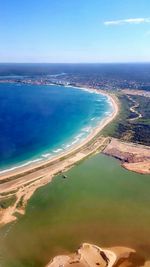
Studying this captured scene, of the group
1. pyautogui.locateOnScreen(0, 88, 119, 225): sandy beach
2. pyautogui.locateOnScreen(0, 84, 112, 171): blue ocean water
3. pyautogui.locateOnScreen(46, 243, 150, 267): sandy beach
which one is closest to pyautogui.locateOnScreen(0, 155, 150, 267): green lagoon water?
pyautogui.locateOnScreen(46, 243, 150, 267): sandy beach

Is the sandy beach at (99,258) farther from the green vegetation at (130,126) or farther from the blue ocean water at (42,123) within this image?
the green vegetation at (130,126)

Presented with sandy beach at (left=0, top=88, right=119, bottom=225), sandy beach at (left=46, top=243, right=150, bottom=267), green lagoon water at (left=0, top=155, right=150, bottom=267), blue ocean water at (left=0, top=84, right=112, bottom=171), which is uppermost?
blue ocean water at (left=0, top=84, right=112, bottom=171)

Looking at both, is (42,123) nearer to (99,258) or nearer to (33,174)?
(33,174)

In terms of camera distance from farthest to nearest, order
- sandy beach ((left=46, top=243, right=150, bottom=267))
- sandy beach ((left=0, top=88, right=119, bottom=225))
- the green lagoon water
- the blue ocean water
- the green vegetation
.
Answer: the green vegetation, the blue ocean water, sandy beach ((left=0, top=88, right=119, bottom=225)), the green lagoon water, sandy beach ((left=46, top=243, right=150, bottom=267))

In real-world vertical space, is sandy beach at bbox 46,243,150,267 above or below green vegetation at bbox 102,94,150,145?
below

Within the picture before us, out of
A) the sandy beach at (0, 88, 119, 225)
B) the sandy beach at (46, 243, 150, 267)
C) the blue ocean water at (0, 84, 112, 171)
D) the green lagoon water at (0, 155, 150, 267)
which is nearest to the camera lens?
the sandy beach at (46, 243, 150, 267)

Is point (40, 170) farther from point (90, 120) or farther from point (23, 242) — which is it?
point (90, 120)

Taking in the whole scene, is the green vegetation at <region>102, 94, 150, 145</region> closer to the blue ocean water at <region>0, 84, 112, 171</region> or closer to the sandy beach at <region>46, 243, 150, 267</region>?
the blue ocean water at <region>0, 84, 112, 171</region>

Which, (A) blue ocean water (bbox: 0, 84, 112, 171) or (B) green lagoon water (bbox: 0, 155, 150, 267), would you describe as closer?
(B) green lagoon water (bbox: 0, 155, 150, 267)
